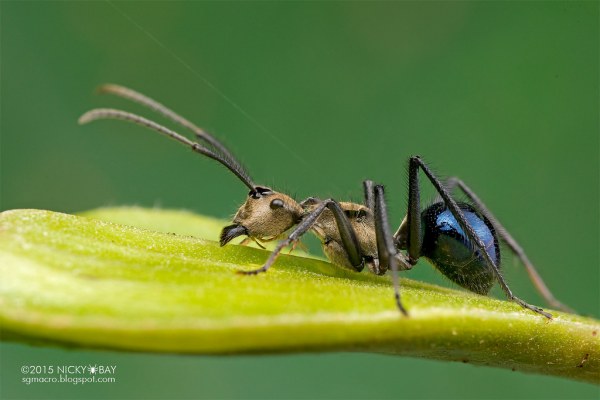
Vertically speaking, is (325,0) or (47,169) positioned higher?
(325,0)

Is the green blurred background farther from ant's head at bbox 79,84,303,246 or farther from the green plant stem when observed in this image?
the green plant stem

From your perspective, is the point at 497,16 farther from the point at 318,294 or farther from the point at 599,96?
the point at 318,294

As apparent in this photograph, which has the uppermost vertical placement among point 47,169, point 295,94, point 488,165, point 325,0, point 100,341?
point 325,0

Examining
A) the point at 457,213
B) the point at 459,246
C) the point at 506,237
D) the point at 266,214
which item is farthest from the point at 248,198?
the point at 506,237

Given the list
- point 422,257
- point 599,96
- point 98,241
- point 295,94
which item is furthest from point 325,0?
point 98,241

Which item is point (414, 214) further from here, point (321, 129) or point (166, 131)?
point (321, 129)

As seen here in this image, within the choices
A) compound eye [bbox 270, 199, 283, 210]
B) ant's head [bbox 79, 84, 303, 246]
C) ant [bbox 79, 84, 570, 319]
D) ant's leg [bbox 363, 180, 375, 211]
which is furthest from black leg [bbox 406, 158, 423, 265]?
compound eye [bbox 270, 199, 283, 210]
